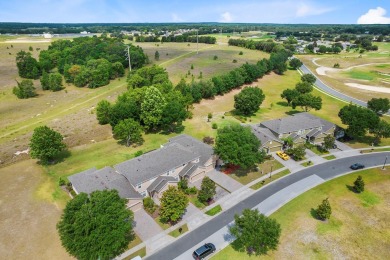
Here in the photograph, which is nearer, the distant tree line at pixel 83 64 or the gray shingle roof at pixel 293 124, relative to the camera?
the gray shingle roof at pixel 293 124

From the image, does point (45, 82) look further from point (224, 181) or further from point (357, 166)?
point (357, 166)

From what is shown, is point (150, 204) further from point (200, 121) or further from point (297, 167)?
point (200, 121)

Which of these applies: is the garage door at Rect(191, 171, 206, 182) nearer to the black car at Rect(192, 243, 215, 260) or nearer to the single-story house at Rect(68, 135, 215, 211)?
the single-story house at Rect(68, 135, 215, 211)

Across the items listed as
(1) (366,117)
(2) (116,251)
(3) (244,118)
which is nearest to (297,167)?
(1) (366,117)

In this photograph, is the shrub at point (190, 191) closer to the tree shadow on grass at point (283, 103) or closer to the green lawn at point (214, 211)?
the green lawn at point (214, 211)

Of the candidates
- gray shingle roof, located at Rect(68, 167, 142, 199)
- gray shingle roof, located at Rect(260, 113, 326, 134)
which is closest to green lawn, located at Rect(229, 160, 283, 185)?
gray shingle roof, located at Rect(260, 113, 326, 134)

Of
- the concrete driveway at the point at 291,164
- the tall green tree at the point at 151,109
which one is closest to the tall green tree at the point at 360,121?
the concrete driveway at the point at 291,164
